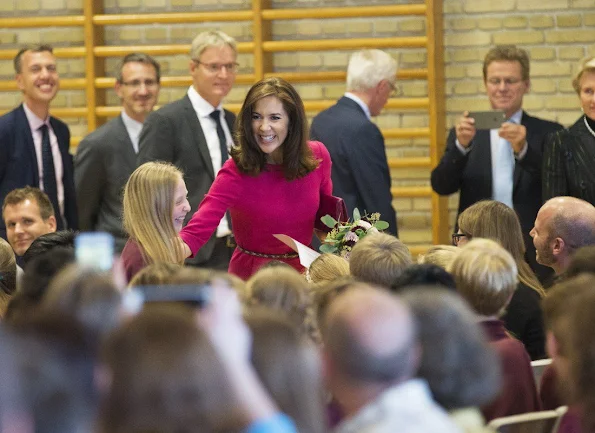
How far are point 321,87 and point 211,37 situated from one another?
49.4 inches

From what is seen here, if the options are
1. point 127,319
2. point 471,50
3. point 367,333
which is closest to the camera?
point 127,319

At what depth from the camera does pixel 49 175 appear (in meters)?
5.47

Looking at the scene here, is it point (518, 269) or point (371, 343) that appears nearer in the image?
point (371, 343)

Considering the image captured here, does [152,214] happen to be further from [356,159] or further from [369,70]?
[369,70]

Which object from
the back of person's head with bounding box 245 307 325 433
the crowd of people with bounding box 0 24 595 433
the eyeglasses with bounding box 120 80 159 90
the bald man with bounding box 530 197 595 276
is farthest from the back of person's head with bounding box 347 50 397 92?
the back of person's head with bounding box 245 307 325 433

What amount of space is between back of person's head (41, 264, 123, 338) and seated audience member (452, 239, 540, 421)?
108 cm

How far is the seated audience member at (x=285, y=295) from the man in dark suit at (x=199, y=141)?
2725 millimetres

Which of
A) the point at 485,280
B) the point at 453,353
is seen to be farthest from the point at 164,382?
the point at 485,280

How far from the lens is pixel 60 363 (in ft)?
5.42

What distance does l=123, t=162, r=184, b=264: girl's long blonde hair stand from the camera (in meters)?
3.51

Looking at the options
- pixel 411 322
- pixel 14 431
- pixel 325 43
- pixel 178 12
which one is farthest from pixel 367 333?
pixel 178 12

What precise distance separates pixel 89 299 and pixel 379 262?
3.98 ft

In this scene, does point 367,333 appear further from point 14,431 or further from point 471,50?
point 471,50

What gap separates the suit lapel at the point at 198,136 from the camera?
5199mm
